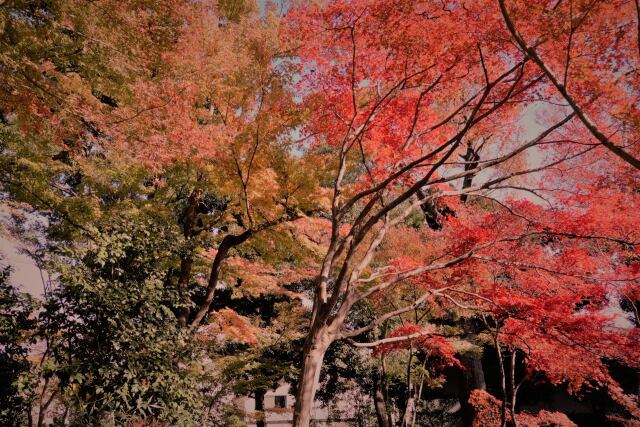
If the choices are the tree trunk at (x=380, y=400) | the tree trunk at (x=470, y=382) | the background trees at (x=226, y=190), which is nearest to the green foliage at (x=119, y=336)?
the background trees at (x=226, y=190)

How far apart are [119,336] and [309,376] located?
2878 mm

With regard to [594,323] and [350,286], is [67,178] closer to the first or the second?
[350,286]

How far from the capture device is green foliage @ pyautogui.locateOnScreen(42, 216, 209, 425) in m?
4.90

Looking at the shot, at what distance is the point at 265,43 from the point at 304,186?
2.90 metres

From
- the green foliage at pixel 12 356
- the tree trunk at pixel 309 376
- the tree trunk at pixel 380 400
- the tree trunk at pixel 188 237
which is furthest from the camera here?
the tree trunk at pixel 380 400

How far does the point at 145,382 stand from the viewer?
5238mm

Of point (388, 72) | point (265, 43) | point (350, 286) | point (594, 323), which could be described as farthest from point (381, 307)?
point (265, 43)

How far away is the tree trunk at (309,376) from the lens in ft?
16.6

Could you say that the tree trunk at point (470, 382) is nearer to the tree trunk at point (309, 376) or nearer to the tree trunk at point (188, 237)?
the tree trunk at point (309, 376)

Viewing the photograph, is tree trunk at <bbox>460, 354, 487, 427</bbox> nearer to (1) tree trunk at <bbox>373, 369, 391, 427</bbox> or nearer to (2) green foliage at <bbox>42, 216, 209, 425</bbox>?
(1) tree trunk at <bbox>373, 369, 391, 427</bbox>

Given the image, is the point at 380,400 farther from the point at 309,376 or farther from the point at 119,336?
the point at 119,336

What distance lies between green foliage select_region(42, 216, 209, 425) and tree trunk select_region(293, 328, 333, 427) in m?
1.89

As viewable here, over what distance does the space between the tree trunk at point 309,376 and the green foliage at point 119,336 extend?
6.19ft

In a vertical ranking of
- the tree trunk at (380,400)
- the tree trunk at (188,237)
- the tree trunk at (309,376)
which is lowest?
the tree trunk at (380,400)
